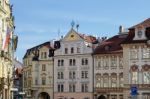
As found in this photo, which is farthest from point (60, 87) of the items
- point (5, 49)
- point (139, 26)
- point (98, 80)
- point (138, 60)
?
point (5, 49)

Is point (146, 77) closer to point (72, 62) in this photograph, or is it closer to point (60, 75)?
point (72, 62)

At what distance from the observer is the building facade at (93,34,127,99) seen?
73.9 metres

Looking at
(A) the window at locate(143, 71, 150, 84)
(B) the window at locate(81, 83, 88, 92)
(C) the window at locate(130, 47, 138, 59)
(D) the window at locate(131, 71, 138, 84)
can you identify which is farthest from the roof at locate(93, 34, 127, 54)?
(A) the window at locate(143, 71, 150, 84)

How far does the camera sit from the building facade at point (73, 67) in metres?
78.0

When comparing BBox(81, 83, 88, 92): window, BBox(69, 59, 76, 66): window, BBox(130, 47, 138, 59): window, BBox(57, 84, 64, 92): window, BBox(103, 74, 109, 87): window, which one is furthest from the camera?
BBox(57, 84, 64, 92): window

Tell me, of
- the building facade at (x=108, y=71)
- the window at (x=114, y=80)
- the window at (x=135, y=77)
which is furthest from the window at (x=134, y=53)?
the window at (x=114, y=80)

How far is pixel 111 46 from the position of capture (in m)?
76.1

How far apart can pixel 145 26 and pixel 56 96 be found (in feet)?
75.9

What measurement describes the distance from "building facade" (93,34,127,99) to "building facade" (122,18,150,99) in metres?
6.97

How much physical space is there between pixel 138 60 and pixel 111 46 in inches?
429

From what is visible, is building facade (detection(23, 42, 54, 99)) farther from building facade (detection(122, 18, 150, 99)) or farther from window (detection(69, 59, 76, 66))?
building facade (detection(122, 18, 150, 99))

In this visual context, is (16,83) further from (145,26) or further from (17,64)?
(145,26)

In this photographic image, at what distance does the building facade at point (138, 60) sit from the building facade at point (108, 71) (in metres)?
6.97

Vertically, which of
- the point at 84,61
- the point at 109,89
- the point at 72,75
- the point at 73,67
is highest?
the point at 84,61
